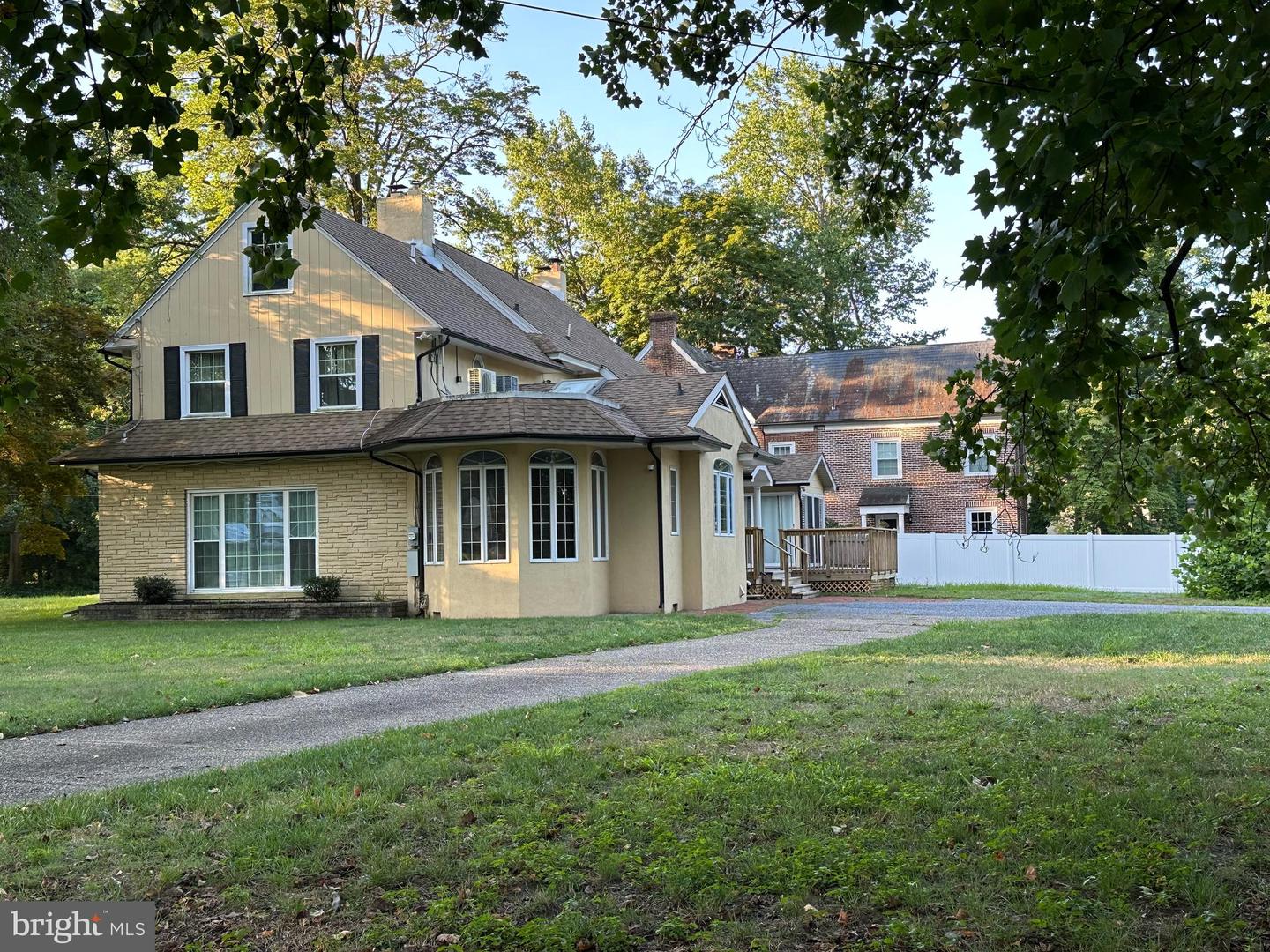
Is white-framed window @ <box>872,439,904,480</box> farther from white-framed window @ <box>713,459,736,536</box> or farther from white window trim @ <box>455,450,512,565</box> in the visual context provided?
white window trim @ <box>455,450,512,565</box>

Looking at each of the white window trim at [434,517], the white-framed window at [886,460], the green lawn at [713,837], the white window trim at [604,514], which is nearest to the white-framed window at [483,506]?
the white window trim at [434,517]

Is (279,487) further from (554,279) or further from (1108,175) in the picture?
(1108,175)

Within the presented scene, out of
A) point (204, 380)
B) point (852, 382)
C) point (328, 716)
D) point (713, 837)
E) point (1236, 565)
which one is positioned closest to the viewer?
point (713, 837)

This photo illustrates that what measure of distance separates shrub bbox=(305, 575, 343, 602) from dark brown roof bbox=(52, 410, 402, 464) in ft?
8.06

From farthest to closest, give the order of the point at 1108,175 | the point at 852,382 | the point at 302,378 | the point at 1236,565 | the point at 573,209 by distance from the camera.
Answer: the point at 573,209 < the point at 852,382 < the point at 1236,565 < the point at 302,378 < the point at 1108,175

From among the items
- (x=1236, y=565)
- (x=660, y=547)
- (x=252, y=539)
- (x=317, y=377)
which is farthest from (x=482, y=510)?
(x=1236, y=565)

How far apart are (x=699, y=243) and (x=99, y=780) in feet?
123

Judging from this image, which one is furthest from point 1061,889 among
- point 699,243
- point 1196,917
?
point 699,243

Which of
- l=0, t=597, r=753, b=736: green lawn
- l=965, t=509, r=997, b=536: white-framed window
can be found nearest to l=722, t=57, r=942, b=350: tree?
l=965, t=509, r=997, b=536: white-framed window

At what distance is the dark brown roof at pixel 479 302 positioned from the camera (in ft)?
73.3

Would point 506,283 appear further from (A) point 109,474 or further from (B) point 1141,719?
(B) point 1141,719

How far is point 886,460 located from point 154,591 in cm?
2616

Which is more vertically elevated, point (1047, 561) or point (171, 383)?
point (171, 383)

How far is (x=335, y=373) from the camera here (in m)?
22.3
